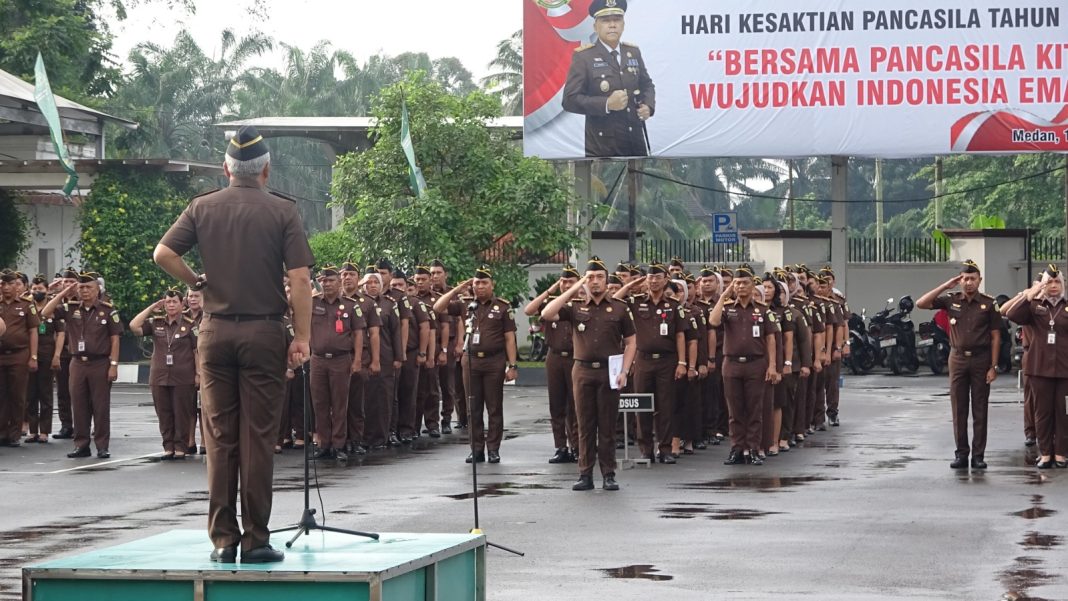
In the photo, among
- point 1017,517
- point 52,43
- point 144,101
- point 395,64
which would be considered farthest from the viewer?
point 395,64

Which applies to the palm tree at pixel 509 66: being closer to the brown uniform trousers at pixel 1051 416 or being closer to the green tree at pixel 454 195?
the green tree at pixel 454 195

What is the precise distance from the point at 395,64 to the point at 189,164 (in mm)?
44046

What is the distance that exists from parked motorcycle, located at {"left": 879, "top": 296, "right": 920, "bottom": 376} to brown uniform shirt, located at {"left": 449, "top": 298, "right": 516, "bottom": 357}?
15.1 metres

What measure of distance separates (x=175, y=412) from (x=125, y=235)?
1685 cm

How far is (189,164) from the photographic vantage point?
3631 cm

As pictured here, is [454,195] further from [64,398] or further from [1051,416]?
[1051,416]

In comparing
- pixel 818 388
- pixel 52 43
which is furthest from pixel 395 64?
pixel 818 388

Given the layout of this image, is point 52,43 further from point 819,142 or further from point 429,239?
point 819,142

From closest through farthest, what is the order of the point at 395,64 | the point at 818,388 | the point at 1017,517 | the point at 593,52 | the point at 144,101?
the point at 1017,517, the point at 818,388, the point at 593,52, the point at 144,101, the point at 395,64

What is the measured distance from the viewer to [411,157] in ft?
103

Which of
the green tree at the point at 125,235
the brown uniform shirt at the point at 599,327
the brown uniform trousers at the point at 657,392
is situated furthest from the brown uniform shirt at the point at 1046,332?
the green tree at the point at 125,235

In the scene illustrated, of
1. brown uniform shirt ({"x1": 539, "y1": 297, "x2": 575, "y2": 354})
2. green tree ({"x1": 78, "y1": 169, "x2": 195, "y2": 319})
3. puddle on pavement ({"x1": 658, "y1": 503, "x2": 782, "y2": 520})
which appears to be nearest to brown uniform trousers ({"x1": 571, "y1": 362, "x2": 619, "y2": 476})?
puddle on pavement ({"x1": 658, "y1": 503, "x2": 782, "y2": 520})

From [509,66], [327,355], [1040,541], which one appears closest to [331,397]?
[327,355]

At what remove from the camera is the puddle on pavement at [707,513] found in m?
13.5
